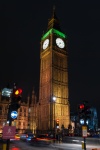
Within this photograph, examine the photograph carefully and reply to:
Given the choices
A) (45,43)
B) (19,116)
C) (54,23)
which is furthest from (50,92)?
(54,23)

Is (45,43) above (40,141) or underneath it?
above

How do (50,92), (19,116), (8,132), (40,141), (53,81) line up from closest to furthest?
1. (8,132)
2. (40,141)
3. (50,92)
4. (53,81)
5. (19,116)

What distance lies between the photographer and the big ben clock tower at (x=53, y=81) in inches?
2926

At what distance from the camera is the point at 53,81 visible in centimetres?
7869

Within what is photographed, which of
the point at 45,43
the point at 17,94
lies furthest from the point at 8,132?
the point at 45,43

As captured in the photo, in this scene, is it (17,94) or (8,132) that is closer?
(8,132)

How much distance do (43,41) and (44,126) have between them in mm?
38902

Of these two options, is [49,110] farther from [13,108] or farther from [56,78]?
[13,108]

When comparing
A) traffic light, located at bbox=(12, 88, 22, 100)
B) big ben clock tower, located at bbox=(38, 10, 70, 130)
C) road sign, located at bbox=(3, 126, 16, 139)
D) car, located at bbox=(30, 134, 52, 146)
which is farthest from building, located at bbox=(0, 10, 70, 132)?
road sign, located at bbox=(3, 126, 16, 139)

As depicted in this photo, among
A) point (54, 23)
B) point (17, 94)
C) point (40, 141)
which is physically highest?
point (54, 23)

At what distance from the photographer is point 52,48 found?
82.3 m

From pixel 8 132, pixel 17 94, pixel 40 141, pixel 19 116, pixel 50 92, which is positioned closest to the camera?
pixel 8 132

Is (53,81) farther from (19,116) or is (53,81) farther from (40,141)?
(40,141)

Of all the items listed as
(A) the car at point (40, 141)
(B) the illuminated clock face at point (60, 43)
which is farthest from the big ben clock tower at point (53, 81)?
(A) the car at point (40, 141)
